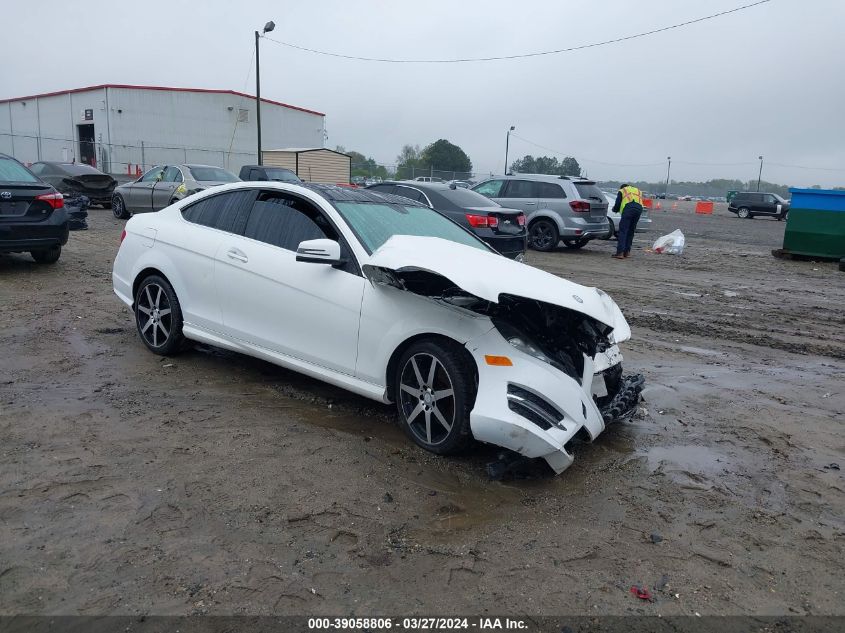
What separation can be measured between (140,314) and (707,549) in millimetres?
4888

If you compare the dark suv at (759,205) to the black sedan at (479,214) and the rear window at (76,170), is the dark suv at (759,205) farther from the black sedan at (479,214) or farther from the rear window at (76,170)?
the rear window at (76,170)

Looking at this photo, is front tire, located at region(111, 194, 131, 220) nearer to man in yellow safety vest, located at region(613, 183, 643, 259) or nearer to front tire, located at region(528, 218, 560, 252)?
front tire, located at region(528, 218, 560, 252)

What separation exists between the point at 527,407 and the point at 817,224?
1424cm

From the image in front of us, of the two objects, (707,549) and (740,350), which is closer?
(707,549)

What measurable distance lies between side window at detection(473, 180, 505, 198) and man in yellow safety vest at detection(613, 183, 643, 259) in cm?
284

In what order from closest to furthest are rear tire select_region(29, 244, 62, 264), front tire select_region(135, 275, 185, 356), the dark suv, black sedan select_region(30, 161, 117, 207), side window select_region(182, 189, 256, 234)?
side window select_region(182, 189, 256, 234) → front tire select_region(135, 275, 185, 356) → rear tire select_region(29, 244, 62, 264) → black sedan select_region(30, 161, 117, 207) → the dark suv

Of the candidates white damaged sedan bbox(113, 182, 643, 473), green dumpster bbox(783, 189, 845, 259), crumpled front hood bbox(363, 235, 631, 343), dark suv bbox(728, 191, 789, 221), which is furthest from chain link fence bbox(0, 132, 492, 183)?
crumpled front hood bbox(363, 235, 631, 343)

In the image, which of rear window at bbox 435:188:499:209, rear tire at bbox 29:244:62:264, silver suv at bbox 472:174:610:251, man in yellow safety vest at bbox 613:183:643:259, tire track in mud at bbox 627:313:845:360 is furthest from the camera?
silver suv at bbox 472:174:610:251

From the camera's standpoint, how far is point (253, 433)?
4.30 metres

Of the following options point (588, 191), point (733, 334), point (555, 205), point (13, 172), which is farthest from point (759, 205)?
point (13, 172)

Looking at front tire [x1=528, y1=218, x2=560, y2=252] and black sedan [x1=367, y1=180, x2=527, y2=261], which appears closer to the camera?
black sedan [x1=367, y1=180, x2=527, y2=261]

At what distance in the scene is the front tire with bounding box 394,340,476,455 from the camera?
12.7 feet

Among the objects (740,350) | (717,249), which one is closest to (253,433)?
(740,350)

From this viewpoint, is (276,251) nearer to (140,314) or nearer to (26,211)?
(140,314)
